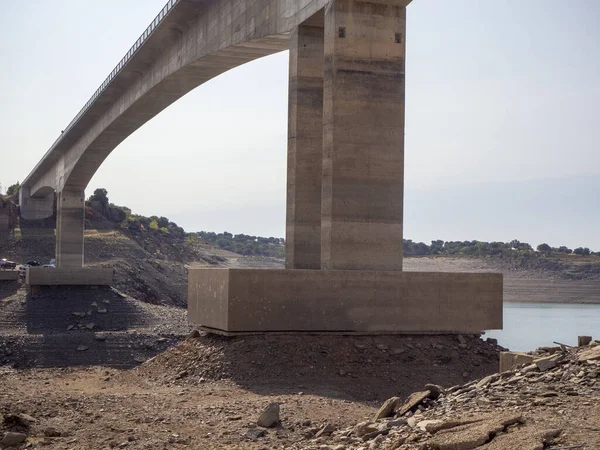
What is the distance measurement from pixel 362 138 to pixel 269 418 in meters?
8.26

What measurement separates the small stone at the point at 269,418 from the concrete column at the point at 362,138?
6.50m

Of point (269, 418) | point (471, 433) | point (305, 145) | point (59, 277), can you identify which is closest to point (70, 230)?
point (59, 277)

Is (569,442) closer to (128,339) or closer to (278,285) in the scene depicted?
(278,285)

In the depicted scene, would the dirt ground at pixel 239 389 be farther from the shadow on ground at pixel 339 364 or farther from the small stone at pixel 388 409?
the small stone at pixel 388 409

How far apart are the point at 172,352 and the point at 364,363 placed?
5.42m

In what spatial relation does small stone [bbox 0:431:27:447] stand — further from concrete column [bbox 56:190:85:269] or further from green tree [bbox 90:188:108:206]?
green tree [bbox 90:188:108:206]

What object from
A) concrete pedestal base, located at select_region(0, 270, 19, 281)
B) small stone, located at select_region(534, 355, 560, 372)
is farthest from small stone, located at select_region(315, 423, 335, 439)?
concrete pedestal base, located at select_region(0, 270, 19, 281)

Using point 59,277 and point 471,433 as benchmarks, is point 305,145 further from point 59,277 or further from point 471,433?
point 59,277

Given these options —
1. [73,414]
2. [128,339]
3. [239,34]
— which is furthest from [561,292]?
[73,414]

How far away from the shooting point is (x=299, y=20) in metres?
21.2

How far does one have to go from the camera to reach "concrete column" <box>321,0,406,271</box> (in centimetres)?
1895

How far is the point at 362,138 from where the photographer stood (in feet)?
62.8

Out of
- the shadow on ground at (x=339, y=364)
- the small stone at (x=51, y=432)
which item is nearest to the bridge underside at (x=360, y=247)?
the shadow on ground at (x=339, y=364)

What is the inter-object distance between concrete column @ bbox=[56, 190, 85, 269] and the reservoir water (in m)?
27.5
